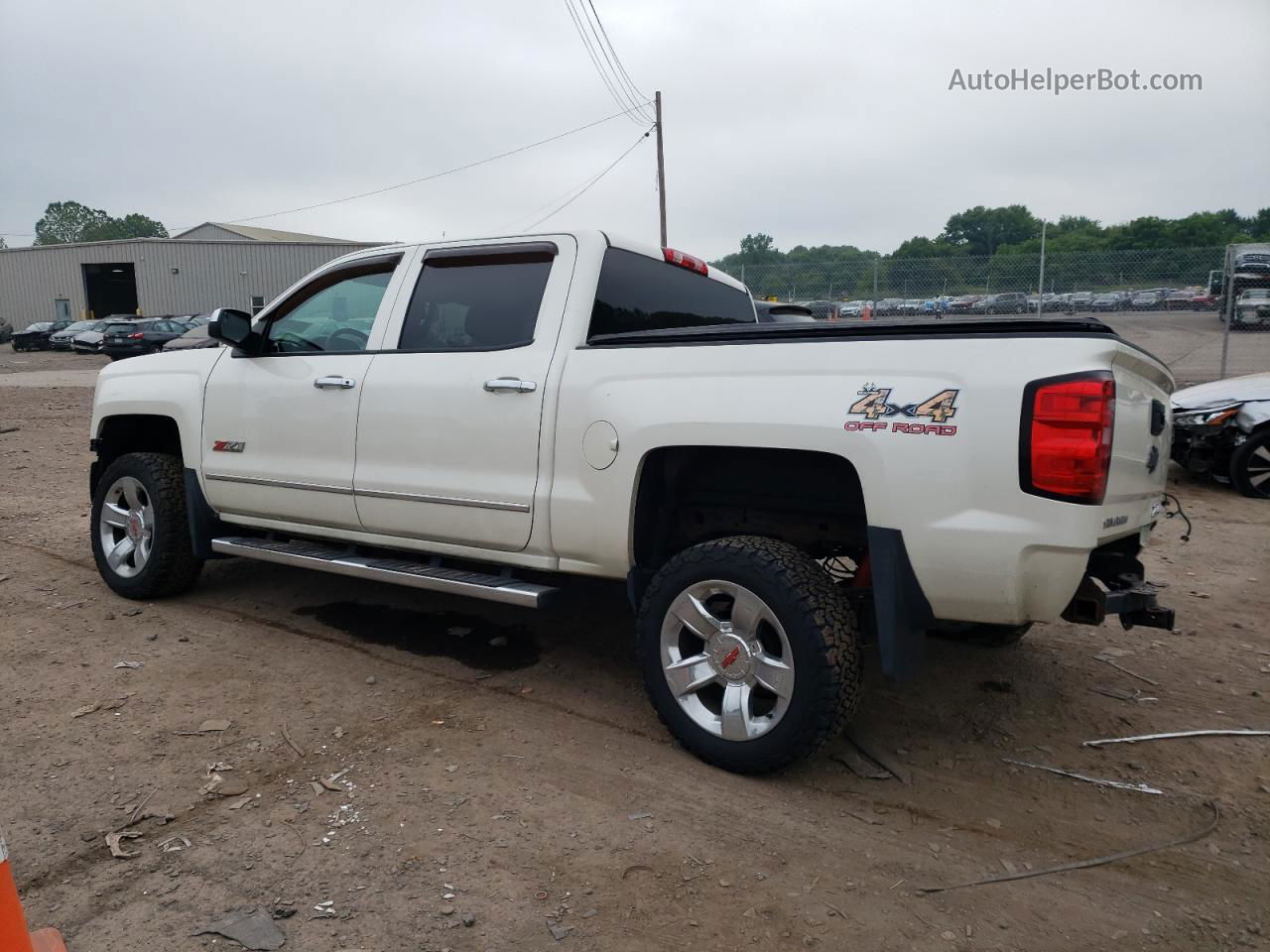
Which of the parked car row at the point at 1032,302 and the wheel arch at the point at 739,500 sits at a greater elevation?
the parked car row at the point at 1032,302

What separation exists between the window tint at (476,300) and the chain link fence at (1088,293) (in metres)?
11.6

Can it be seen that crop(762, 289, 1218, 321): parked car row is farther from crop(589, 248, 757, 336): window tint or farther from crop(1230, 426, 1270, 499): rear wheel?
crop(589, 248, 757, 336): window tint

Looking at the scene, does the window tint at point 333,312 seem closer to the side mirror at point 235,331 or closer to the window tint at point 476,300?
the side mirror at point 235,331

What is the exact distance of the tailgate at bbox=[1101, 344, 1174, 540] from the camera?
2812 millimetres

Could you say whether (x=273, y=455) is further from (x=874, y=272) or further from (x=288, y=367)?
(x=874, y=272)

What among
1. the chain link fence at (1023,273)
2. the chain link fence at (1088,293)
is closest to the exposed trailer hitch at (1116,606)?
the chain link fence at (1088,293)

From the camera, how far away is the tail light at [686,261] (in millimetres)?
4445

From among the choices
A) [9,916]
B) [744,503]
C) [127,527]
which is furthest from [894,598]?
[127,527]

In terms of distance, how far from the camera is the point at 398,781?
319 cm

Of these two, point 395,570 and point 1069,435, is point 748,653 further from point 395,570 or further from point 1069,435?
point 395,570

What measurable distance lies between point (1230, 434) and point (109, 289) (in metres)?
55.4

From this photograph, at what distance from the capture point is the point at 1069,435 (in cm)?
266

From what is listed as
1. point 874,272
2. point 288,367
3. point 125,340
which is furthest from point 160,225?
point 288,367

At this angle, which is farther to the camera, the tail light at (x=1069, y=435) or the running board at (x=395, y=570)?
the running board at (x=395, y=570)
